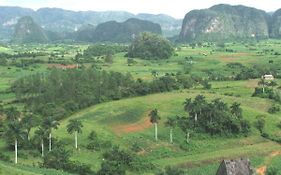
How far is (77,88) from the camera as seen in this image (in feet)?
330

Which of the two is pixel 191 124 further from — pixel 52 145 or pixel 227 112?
pixel 52 145

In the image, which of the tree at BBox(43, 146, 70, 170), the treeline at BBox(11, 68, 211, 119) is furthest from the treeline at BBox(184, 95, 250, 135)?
the tree at BBox(43, 146, 70, 170)

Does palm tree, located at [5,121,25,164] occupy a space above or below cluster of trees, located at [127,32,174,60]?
below

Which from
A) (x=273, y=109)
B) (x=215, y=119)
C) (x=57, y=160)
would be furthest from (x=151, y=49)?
(x=57, y=160)

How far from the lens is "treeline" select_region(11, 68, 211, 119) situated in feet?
320

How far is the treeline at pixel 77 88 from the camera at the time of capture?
97.4m

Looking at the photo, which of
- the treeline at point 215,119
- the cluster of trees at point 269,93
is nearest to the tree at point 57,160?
the treeline at point 215,119

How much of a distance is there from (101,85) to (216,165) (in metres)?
43.2

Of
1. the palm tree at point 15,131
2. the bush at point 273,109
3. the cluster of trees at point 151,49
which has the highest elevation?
the cluster of trees at point 151,49

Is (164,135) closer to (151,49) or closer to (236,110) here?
(236,110)

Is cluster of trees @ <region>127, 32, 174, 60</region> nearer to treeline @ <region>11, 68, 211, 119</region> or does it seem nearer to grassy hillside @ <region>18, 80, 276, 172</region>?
treeline @ <region>11, 68, 211, 119</region>

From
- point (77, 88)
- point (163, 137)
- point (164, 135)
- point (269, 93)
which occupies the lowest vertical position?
point (163, 137)

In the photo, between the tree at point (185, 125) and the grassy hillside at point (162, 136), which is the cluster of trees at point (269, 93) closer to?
the grassy hillside at point (162, 136)

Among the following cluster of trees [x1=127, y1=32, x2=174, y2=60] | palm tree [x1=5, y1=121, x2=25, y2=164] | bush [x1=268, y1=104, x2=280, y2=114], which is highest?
cluster of trees [x1=127, y1=32, x2=174, y2=60]
